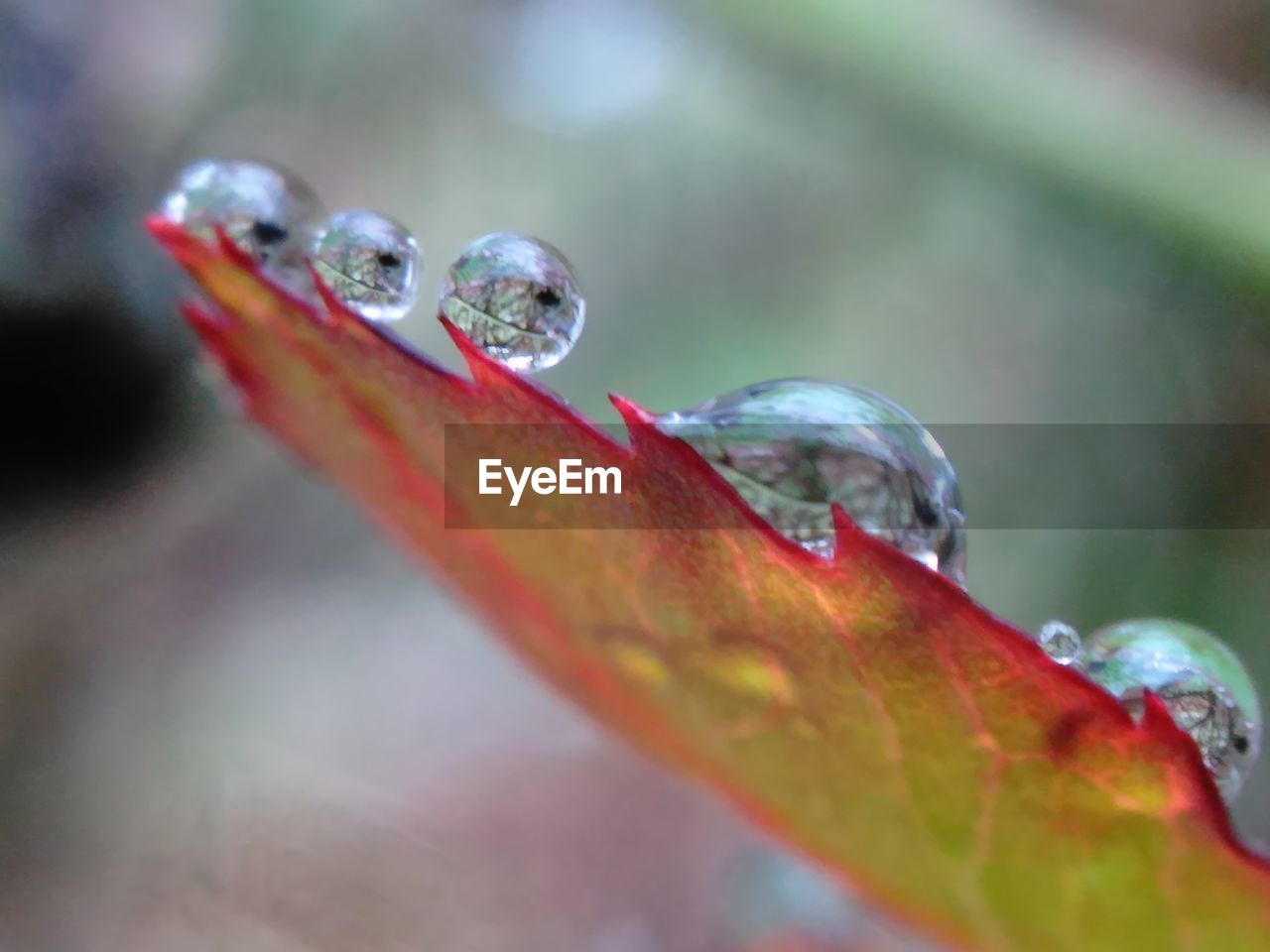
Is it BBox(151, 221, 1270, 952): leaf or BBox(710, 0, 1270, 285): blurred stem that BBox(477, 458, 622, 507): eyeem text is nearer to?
BBox(151, 221, 1270, 952): leaf

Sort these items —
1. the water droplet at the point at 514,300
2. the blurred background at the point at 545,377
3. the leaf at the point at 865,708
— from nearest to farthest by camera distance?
the leaf at the point at 865,708
the water droplet at the point at 514,300
the blurred background at the point at 545,377

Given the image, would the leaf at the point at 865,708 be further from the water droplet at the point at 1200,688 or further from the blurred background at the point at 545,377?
the blurred background at the point at 545,377

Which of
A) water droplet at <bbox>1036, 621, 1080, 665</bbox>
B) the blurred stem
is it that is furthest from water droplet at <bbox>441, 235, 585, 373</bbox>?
the blurred stem

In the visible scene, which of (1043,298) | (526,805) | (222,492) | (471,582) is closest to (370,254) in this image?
(471,582)

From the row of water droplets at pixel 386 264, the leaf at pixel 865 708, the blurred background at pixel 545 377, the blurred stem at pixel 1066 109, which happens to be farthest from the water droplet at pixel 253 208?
the blurred stem at pixel 1066 109

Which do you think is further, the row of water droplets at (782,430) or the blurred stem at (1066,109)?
the blurred stem at (1066,109)

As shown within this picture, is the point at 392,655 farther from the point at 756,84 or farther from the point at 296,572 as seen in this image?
the point at 756,84
